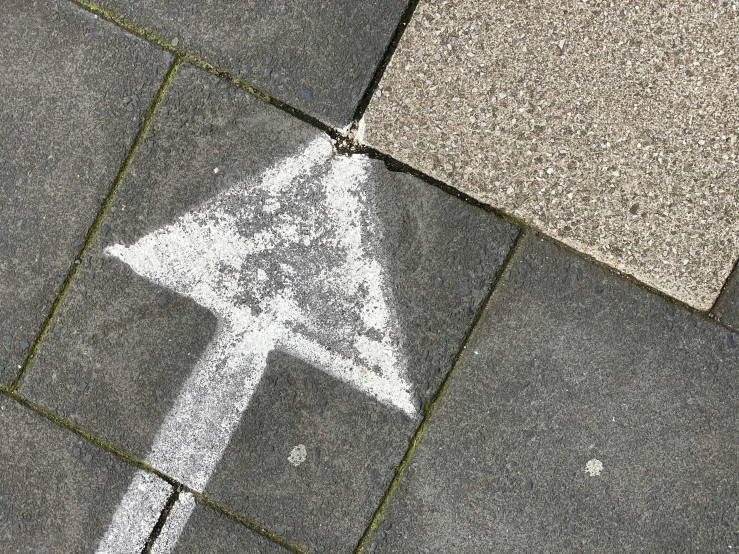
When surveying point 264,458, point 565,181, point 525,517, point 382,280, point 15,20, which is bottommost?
point 264,458

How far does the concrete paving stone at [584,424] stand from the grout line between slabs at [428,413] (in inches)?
0.8

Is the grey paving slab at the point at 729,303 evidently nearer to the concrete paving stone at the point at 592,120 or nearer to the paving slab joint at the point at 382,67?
the concrete paving stone at the point at 592,120

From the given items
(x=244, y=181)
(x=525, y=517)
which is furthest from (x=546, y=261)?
(x=244, y=181)

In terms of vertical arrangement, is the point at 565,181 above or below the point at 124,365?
above

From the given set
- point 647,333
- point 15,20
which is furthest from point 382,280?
point 15,20

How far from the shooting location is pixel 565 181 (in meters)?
2.24

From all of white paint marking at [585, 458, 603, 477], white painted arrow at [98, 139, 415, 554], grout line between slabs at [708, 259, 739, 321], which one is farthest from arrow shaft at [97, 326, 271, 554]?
grout line between slabs at [708, 259, 739, 321]

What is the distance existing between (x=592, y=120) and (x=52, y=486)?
2570 millimetres

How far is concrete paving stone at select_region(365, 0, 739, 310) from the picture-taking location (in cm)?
221

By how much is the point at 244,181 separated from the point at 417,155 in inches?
26.9

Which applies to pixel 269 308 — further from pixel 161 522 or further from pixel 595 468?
pixel 595 468

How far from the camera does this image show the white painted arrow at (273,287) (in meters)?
2.27

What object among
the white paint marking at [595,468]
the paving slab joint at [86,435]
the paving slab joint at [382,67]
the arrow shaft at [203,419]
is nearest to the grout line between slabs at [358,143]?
the paving slab joint at [382,67]

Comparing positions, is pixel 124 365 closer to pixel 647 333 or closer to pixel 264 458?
pixel 264 458
